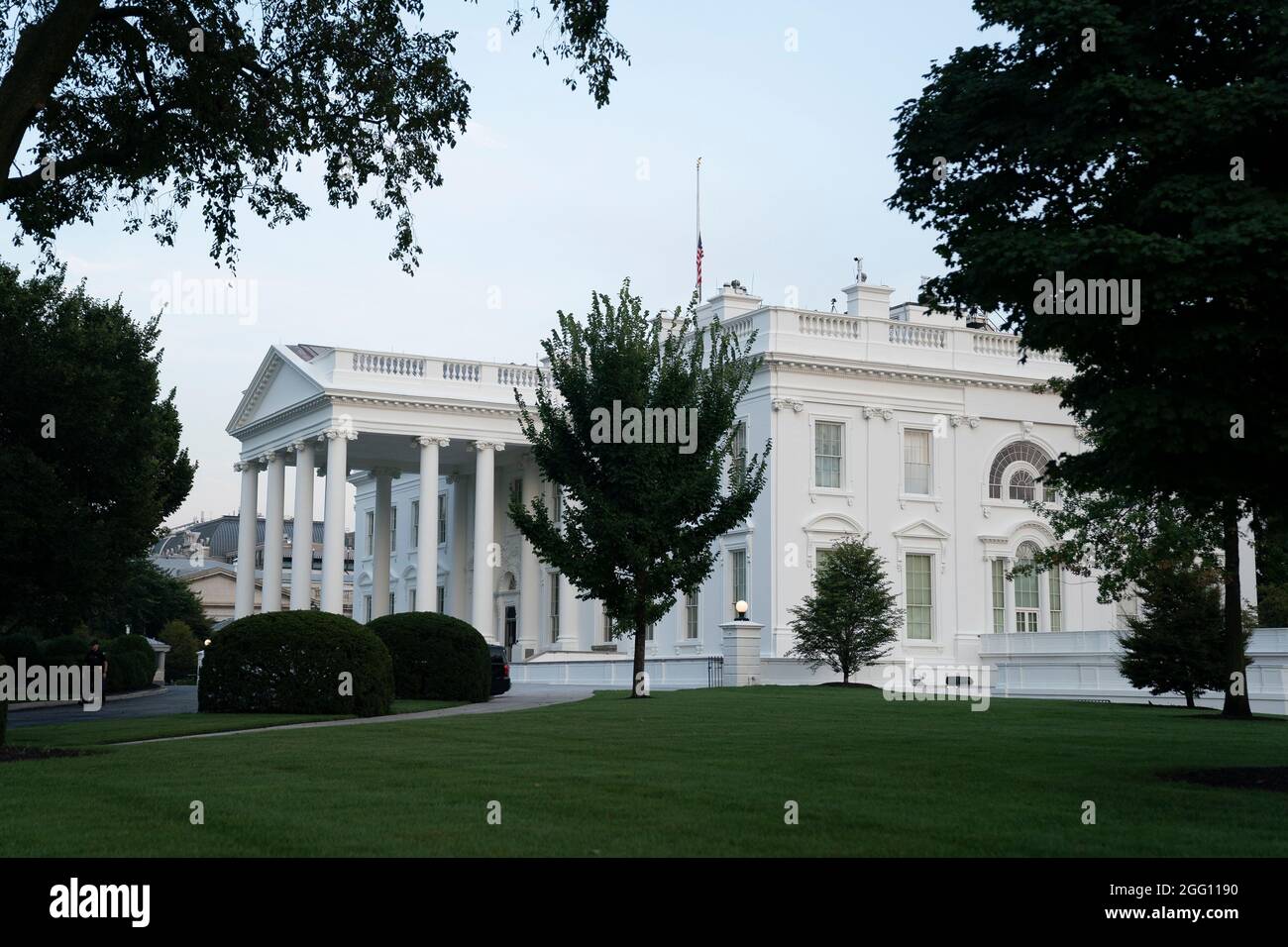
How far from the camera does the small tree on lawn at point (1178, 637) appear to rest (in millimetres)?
30578

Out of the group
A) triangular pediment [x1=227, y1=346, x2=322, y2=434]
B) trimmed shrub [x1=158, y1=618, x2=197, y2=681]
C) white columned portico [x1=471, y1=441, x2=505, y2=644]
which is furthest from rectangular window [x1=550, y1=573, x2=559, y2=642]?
trimmed shrub [x1=158, y1=618, x2=197, y2=681]

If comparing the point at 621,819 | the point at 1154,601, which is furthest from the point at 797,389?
the point at 621,819

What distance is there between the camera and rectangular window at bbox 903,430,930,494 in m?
52.1

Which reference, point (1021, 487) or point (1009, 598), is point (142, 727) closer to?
point (1009, 598)

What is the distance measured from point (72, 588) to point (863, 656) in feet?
91.8

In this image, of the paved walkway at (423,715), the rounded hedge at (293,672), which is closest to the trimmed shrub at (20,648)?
the paved walkway at (423,715)

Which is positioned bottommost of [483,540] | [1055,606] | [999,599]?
[1055,606]

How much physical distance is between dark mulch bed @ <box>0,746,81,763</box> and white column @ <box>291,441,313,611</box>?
36.8m

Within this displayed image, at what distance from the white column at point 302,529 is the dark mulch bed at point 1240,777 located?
45.0 m

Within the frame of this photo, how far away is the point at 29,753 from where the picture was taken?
1853cm

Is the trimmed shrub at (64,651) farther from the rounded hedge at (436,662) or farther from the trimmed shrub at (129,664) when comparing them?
the rounded hedge at (436,662)

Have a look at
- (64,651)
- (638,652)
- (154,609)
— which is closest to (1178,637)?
(638,652)

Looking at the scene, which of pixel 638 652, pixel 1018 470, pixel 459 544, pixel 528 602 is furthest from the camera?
pixel 459 544

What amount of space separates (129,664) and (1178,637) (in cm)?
3583
